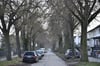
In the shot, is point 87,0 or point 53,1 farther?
point 53,1

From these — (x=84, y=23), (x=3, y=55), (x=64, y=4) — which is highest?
(x=64, y=4)

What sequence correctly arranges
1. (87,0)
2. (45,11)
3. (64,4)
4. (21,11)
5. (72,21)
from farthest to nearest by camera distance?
1. (72,21)
2. (45,11)
3. (21,11)
4. (64,4)
5. (87,0)

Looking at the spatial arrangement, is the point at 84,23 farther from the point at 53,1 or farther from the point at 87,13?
the point at 53,1

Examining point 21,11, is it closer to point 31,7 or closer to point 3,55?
point 31,7

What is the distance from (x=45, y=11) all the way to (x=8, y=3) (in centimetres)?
792

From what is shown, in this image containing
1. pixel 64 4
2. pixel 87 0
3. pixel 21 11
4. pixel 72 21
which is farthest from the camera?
pixel 72 21

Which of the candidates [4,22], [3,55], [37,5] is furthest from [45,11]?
[3,55]

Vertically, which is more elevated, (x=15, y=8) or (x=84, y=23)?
(x=15, y=8)

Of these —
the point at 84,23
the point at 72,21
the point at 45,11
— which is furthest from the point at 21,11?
the point at 72,21

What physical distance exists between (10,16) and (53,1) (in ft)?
22.5

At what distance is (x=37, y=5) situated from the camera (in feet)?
114

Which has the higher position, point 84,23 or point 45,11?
point 45,11

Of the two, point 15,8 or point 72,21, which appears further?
point 72,21

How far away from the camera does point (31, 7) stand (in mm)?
34688
